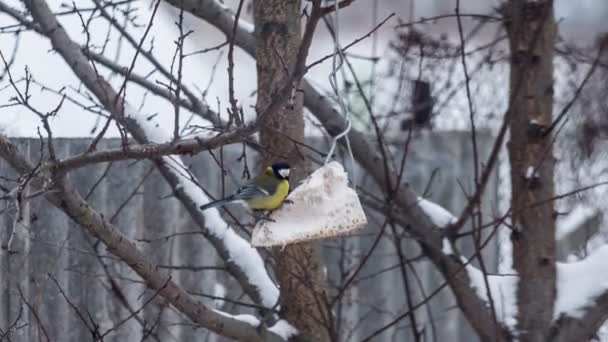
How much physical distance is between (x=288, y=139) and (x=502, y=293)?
97 cm

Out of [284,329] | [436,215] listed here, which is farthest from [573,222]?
[284,329]

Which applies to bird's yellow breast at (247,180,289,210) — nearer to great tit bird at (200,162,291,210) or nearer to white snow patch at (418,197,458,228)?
great tit bird at (200,162,291,210)

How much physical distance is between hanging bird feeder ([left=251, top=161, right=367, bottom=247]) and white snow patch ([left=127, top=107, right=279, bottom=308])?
0.59 metres

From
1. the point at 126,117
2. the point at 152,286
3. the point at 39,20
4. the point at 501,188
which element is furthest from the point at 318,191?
the point at 501,188

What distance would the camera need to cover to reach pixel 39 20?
145 inches

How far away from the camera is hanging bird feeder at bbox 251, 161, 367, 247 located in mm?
3020

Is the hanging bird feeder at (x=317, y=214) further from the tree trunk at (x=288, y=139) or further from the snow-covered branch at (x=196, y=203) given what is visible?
the snow-covered branch at (x=196, y=203)

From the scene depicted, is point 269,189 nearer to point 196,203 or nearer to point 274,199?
point 274,199

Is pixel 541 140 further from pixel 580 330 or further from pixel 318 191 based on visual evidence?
pixel 318 191

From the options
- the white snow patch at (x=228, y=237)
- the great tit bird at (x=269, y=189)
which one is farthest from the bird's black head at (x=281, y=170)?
the white snow patch at (x=228, y=237)

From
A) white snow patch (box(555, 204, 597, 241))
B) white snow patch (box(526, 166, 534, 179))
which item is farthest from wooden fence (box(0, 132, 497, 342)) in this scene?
white snow patch (box(555, 204, 597, 241))

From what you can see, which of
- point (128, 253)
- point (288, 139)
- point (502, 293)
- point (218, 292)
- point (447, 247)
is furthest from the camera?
point (218, 292)

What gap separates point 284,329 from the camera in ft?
11.7

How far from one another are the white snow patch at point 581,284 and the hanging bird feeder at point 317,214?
0.97 meters
